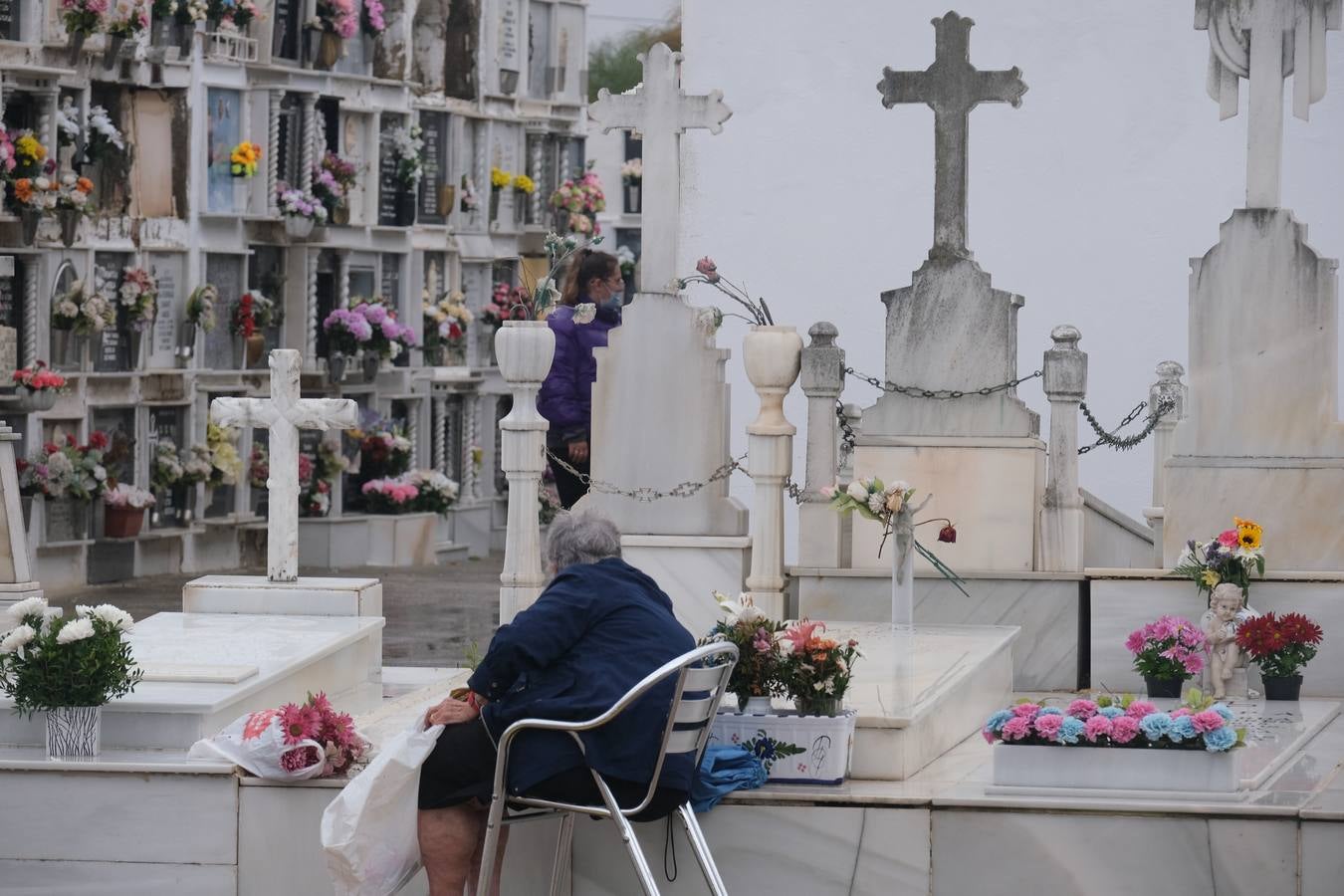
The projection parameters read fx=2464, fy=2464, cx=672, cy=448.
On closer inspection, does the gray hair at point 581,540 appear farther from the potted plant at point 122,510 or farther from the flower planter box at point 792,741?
the potted plant at point 122,510

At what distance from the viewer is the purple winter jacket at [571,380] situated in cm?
1170

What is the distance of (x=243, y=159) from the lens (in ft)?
67.8

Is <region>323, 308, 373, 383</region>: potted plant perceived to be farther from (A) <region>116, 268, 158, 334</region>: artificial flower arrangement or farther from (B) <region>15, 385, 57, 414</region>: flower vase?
(B) <region>15, 385, 57, 414</region>: flower vase

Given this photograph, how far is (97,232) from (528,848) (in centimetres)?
1263

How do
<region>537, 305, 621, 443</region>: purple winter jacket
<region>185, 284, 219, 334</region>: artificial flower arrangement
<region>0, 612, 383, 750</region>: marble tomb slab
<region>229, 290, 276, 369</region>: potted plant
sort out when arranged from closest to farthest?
<region>0, 612, 383, 750</region>: marble tomb slab
<region>537, 305, 621, 443</region>: purple winter jacket
<region>185, 284, 219, 334</region>: artificial flower arrangement
<region>229, 290, 276, 369</region>: potted plant

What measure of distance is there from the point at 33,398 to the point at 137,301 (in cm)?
208

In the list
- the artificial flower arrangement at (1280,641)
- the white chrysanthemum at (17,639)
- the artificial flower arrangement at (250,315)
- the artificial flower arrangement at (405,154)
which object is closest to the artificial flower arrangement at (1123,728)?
the artificial flower arrangement at (1280,641)

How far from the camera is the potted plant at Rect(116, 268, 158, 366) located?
1930cm

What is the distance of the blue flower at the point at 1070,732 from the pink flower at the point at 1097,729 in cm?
2

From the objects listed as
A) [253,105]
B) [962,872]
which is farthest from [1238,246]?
[253,105]

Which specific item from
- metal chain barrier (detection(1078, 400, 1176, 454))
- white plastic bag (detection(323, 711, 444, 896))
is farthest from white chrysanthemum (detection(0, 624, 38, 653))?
metal chain barrier (detection(1078, 400, 1176, 454))

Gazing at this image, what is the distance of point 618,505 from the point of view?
11.4 meters

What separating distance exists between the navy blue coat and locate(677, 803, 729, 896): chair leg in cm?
17

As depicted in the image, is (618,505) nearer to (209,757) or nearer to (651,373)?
(651,373)
